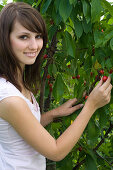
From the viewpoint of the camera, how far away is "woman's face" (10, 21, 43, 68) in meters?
1.43

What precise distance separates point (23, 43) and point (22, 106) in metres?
0.34

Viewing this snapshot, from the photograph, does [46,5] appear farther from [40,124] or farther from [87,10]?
[40,124]

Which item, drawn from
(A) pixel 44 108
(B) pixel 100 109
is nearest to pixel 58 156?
(B) pixel 100 109

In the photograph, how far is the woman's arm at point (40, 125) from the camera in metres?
1.35

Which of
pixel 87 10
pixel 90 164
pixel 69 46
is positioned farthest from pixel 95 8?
pixel 90 164

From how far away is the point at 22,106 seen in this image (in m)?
1.35

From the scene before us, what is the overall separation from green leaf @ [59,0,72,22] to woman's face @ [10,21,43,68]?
202mm

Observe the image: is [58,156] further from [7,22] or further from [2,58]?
[7,22]

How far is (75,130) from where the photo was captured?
4.76 ft

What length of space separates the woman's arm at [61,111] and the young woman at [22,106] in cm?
26

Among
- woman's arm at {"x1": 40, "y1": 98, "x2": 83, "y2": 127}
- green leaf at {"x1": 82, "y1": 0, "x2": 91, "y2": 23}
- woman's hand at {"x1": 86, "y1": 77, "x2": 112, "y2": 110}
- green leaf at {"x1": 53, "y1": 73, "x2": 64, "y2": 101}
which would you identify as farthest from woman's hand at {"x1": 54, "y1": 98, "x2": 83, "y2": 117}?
green leaf at {"x1": 82, "y1": 0, "x2": 91, "y2": 23}

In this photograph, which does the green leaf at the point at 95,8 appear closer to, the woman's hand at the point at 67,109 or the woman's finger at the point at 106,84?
the woman's finger at the point at 106,84

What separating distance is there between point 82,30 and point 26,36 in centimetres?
33

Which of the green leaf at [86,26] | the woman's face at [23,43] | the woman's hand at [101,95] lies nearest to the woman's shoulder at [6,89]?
the woman's face at [23,43]
